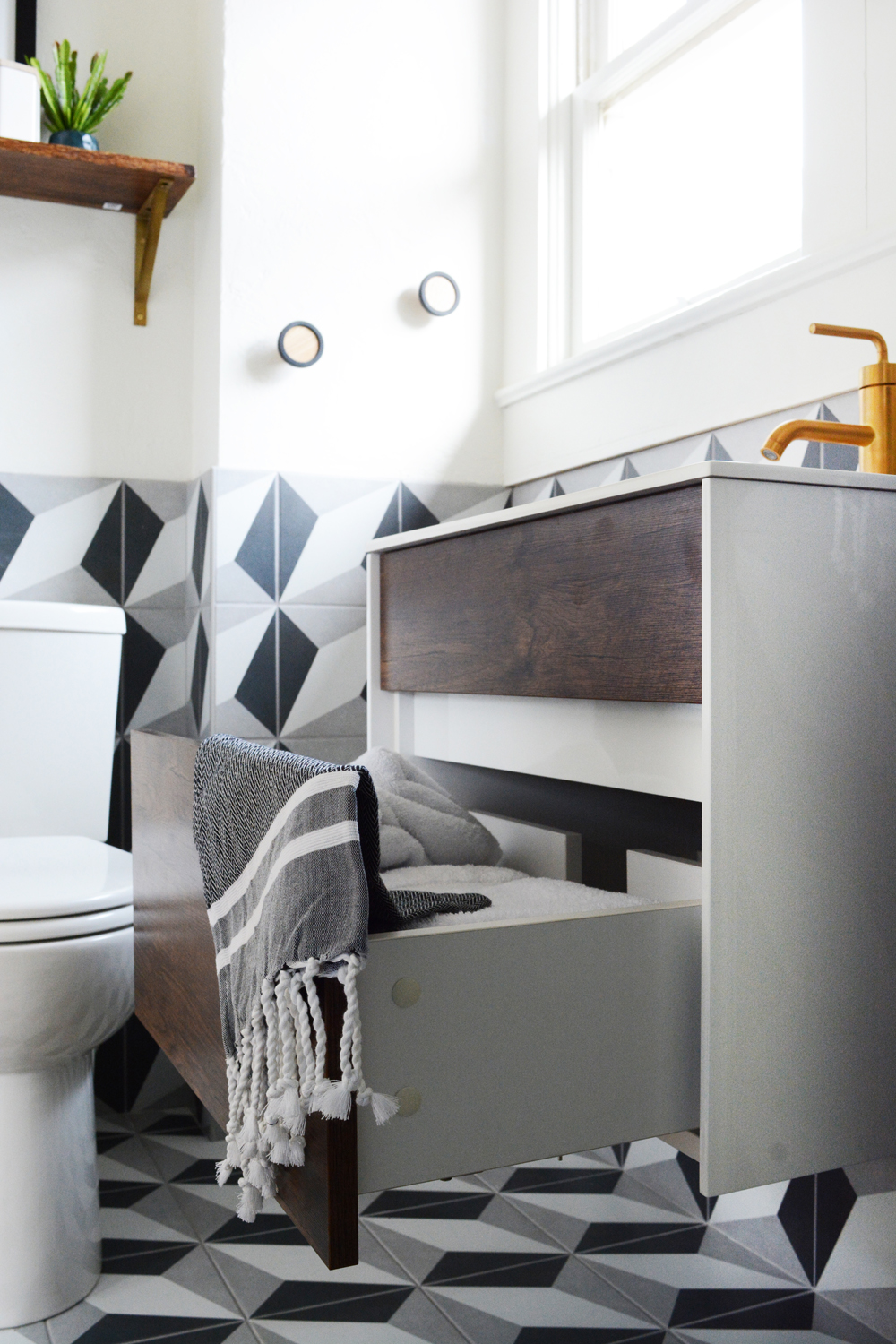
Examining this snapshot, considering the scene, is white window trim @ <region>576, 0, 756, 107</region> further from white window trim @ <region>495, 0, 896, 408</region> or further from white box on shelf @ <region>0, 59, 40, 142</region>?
white box on shelf @ <region>0, 59, 40, 142</region>

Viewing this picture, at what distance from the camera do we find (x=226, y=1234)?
158 cm

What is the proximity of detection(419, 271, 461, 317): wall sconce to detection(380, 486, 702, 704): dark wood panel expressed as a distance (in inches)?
26.3

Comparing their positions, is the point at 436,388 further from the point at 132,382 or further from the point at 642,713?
the point at 642,713

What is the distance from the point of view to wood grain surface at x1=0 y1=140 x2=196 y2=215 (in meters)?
1.83

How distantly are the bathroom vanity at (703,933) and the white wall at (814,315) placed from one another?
1.38 feet

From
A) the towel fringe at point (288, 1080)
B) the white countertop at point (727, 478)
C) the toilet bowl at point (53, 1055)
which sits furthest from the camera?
the toilet bowl at point (53, 1055)

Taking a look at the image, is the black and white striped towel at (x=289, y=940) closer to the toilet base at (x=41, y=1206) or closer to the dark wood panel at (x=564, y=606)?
the dark wood panel at (x=564, y=606)

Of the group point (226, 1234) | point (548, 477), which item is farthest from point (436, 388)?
point (226, 1234)

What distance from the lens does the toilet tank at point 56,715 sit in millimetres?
1767

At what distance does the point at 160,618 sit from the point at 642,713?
1250 mm

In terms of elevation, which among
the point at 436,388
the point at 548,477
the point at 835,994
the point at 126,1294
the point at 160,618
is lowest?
the point at 126,1294

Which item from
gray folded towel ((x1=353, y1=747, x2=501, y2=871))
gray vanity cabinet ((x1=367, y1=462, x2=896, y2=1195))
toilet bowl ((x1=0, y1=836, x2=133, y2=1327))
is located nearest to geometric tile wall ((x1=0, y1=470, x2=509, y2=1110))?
toilet bowl ((x1=0, y1=836, x2=133, y2=1327))

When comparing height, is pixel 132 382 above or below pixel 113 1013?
above

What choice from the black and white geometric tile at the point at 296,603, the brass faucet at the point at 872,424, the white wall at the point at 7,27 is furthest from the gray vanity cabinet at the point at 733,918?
the white wall at the point at 7,27
